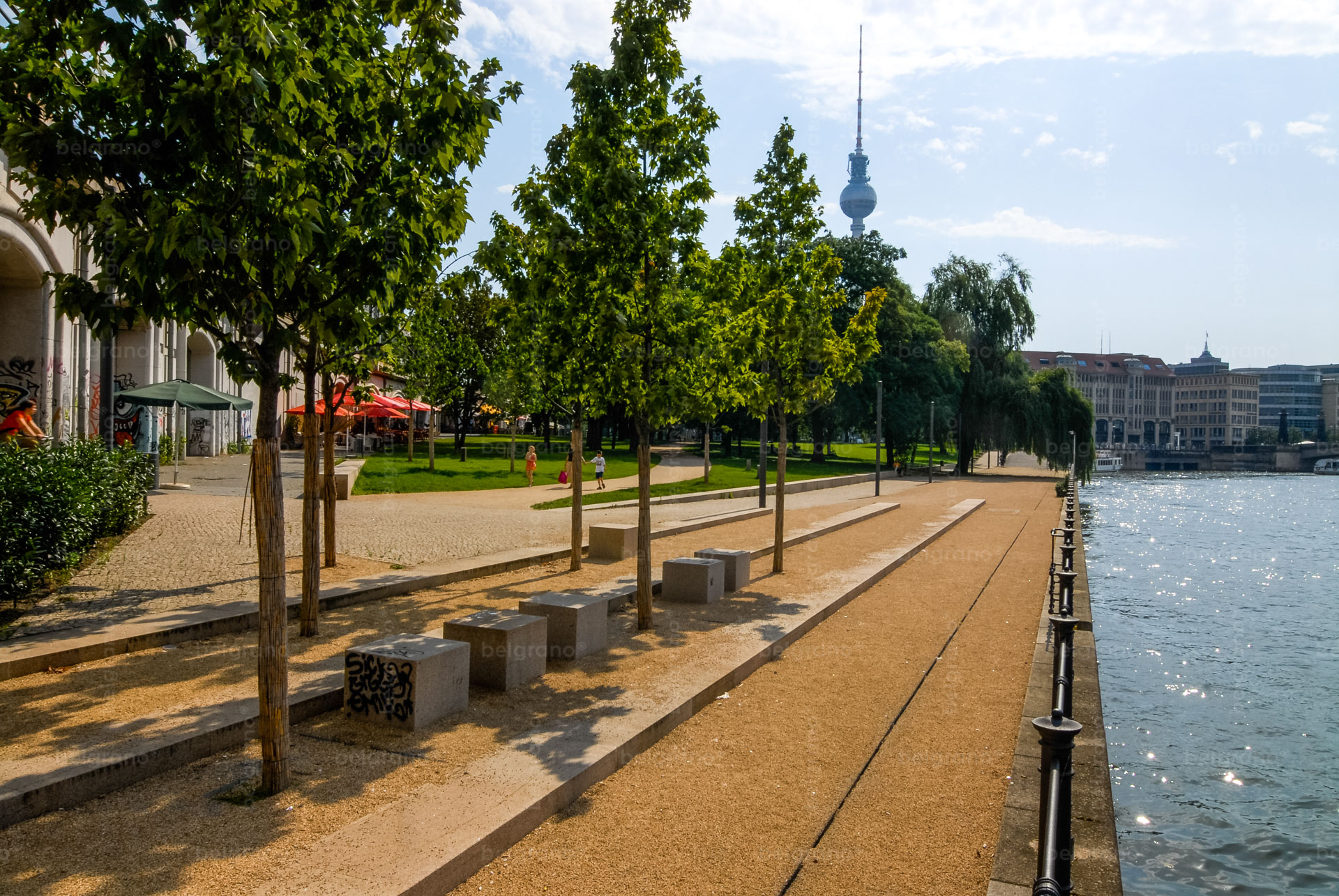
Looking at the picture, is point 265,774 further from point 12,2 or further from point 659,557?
point 659,557

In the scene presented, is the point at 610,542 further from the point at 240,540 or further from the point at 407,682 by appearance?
the point at 407,682

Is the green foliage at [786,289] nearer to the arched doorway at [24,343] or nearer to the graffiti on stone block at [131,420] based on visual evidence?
the arched doorway at [24,343]

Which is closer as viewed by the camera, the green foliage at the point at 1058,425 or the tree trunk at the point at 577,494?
the tree trunk at the point at 577,494

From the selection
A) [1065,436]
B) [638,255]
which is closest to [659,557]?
[638,255]

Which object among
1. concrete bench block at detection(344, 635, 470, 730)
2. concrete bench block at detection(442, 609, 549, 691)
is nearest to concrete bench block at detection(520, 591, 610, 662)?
concrete bench block at detection(442, 609, 549, 691)

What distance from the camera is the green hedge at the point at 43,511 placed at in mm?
7840

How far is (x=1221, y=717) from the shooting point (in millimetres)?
9320

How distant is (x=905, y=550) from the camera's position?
626 inches

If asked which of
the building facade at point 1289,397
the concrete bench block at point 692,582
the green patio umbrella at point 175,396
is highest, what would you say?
the building facade at point 1289,397

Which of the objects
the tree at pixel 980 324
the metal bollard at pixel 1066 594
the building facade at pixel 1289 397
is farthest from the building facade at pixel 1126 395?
the metal bollard at pixel 1066 594

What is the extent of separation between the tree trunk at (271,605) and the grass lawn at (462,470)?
41.9 feet

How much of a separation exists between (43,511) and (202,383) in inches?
1266

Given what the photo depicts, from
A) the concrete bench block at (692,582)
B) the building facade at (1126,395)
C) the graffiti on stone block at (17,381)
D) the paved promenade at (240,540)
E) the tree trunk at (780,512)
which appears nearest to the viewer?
the paved promenade at (240,540)

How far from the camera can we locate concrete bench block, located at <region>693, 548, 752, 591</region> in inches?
450
